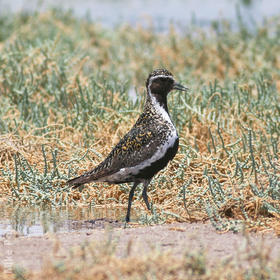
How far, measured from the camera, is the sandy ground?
5.23 meters

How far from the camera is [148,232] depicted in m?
6.05

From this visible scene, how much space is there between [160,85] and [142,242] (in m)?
2.29

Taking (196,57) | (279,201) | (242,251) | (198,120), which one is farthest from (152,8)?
(242,251)

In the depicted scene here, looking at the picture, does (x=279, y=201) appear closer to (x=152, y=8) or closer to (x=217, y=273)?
(x=217, y=273)

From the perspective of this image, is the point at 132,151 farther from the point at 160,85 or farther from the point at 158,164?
the point at 160,85

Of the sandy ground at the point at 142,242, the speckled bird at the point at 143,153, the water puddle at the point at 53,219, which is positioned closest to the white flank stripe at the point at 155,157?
the speckled bird at the point at 143,153

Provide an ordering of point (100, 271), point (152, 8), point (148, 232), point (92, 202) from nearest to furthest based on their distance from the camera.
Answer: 1. point (100, 271)
2. point (148, 232)
3. point (92, 202)
4. point (152, 8)

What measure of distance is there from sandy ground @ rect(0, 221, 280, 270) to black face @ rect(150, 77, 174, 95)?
160 centimetres

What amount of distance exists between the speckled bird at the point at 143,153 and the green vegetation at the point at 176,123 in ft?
1.38

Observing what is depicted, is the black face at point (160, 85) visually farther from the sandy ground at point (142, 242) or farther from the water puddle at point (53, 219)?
the sandy ground at point (142, 242)

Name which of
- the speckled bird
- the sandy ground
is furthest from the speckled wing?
the sandy ground

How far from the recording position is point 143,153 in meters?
7.09

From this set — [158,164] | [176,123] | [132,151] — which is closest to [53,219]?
[132,151]

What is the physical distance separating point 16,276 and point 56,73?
23.2 feet
